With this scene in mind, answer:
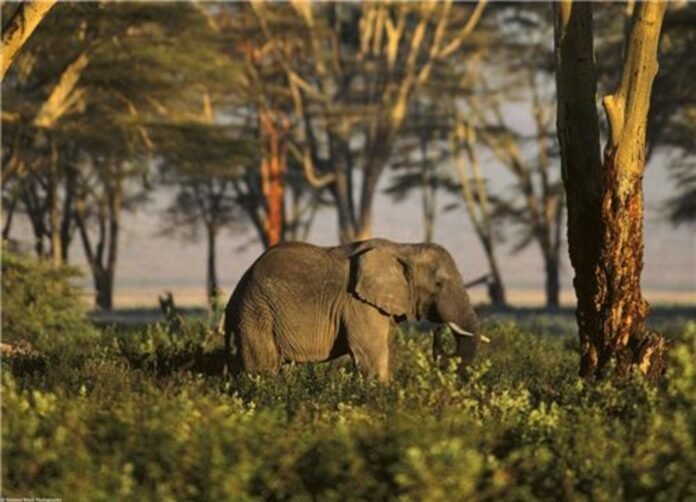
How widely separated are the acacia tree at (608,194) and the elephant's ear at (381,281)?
2181 millimetres

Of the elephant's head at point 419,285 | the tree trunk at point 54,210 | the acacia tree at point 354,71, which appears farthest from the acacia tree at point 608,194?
the acacia tree at point 354,71

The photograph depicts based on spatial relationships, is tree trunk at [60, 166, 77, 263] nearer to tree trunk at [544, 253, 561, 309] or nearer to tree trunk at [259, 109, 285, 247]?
tree trunk at [259, 109, 285, 247]

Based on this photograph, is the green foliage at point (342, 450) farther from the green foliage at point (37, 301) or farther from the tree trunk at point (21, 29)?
the green foliage at point (37, 301)

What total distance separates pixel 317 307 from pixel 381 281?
626 mm

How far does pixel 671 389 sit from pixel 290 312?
5.08 meters

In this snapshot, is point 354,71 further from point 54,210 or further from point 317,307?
point 317,307

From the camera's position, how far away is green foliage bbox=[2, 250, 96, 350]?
23.0 metres

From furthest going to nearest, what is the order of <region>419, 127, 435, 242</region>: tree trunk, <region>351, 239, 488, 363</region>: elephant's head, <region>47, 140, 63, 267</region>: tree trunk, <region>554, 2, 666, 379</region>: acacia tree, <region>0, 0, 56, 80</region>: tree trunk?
<region>419, 127, 435, 242</region>: tree trunk < <region>47, 140, 63, 267</region>: tree trunk < <region>351, 239, 488, 363</region>: elephant's head < <region>0, 0, 56, 80</region>: tree trunk < <region>554, 2, 666, 379</region>: acacia tree

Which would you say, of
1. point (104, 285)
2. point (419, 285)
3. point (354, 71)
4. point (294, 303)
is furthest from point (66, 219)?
point (294, 303)

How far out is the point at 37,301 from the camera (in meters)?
23.9

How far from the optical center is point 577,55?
12.2 m

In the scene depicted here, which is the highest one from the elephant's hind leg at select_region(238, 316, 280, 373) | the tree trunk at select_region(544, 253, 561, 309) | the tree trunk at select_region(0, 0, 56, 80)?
the tree trunk at select_region(0, 0, 56, 80)

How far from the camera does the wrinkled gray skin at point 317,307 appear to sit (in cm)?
1347

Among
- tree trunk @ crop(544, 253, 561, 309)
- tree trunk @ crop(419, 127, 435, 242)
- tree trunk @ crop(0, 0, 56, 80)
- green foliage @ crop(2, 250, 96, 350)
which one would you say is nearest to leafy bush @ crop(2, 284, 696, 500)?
tree trunk @ crop(0, 0, 56, 80)
